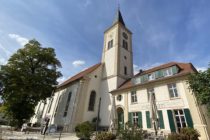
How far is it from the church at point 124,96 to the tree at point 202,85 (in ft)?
8.74

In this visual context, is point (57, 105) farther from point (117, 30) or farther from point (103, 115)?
point (117, 30)

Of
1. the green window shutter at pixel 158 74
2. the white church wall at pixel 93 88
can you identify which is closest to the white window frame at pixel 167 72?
the green window shutter at pixel 158 74

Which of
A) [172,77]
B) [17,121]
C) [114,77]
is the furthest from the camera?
[114,77]

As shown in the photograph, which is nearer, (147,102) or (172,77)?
(172,77)

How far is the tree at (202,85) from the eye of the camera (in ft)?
38.0

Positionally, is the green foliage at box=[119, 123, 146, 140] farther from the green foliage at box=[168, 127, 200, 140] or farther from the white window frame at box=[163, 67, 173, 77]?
the white window frame at box=[163, 67, 173, 77]

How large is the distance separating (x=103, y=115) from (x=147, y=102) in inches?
341

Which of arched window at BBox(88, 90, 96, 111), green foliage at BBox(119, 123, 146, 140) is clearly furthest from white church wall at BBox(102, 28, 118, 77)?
green foliage at BBox(119, 123, 146, 140)

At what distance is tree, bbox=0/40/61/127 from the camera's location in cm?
2127

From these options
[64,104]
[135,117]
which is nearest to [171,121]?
[135,117]

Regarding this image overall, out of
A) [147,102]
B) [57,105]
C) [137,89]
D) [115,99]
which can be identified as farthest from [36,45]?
[147,102]

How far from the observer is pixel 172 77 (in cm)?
1678

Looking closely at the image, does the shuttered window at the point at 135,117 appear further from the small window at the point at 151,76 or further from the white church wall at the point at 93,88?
the white church wall at the point at 93,88

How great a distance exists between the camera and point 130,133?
27.5 feet
